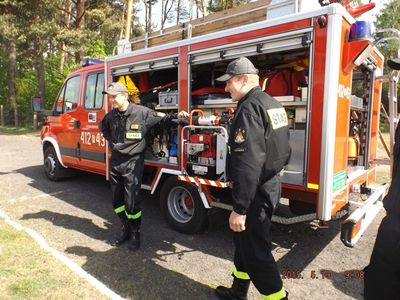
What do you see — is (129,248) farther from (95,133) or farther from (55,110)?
(55,110)

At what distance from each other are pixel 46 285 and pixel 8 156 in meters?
9.29

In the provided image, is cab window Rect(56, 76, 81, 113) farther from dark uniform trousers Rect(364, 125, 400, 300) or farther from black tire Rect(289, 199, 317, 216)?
dark uniform trousers Rect(364, 125, 400, 300)

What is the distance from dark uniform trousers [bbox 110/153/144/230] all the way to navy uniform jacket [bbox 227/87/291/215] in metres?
1.83

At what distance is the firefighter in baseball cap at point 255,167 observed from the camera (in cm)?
229

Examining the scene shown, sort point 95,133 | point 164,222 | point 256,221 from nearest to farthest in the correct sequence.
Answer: point 256,221 < point 164,222 < point 95,133

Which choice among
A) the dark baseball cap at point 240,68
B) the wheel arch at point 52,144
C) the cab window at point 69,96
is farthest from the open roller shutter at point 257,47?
the wheel arch at point 52,144

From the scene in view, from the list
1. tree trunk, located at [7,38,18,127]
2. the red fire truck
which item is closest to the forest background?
tree trunk, located at [7,38,18,127]

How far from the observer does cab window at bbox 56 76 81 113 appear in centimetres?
625

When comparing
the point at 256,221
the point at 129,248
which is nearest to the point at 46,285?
the point at 129,248

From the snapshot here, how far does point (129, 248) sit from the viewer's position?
154 inches

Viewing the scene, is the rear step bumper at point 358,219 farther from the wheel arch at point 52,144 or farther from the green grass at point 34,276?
the wheel arch at point 52,144

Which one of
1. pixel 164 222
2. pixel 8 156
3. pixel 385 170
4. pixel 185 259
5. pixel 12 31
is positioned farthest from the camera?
pixel 12 31

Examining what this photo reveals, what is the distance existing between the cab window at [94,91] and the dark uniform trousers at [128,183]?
6.34ft

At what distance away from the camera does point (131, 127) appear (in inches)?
156
